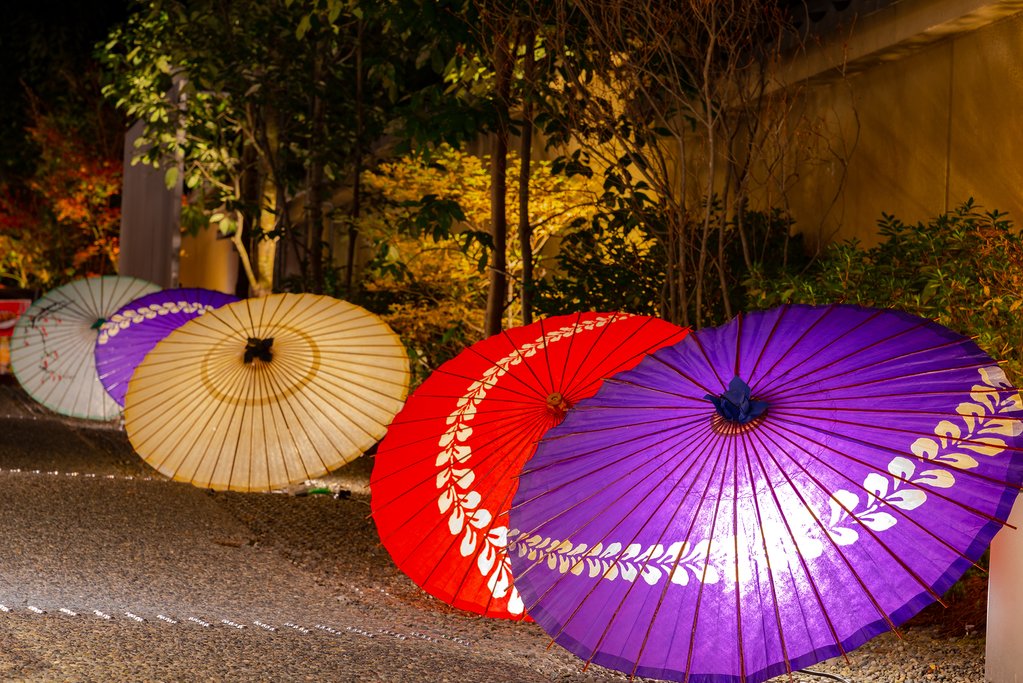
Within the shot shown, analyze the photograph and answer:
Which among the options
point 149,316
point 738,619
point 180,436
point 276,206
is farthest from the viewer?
point 276,206

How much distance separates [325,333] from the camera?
752 centimetres

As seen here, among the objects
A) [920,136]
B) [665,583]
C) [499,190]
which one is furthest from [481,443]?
[920,136]

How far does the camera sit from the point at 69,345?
13.1 metres

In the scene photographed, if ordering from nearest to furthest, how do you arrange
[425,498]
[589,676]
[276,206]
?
[589,676] < [425,498] < [276,206]

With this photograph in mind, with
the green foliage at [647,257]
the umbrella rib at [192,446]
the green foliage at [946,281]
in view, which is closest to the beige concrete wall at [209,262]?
the green foliage at [647,257]

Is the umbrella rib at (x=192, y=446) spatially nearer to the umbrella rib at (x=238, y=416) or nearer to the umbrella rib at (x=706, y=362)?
the umbrella rib at (x=238, y=416)

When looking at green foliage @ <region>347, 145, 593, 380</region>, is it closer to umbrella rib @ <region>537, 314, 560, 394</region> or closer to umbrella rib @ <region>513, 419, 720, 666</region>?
umbrella rib @ <region>537, 314, 560, 394</region>

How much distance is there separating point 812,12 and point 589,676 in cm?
579

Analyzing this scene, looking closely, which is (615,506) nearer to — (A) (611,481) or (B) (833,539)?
(A) (611,481)

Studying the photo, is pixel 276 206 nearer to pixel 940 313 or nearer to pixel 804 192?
pixel 804 192

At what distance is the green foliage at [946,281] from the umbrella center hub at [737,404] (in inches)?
77.7

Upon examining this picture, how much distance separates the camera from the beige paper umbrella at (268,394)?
7.05 meters

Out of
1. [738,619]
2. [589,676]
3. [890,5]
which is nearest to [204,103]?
[890,5]

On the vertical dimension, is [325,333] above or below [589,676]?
above
